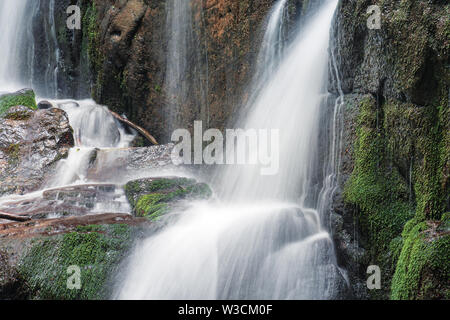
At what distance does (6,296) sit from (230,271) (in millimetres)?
2252

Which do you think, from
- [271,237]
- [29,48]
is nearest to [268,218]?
[271,237]

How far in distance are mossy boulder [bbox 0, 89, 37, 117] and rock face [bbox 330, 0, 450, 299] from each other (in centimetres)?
804

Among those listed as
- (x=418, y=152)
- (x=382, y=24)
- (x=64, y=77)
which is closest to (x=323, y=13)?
(x=382, y=24)

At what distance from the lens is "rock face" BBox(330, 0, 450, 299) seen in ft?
13.6

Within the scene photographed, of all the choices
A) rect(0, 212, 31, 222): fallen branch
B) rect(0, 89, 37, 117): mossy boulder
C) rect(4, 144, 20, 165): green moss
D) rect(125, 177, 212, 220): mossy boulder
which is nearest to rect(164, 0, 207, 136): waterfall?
rect(125, 177, 212, 220): mossy boulder

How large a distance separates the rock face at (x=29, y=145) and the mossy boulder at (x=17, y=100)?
821mm

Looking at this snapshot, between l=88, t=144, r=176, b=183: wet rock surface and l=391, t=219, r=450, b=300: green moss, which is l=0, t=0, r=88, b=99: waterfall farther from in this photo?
l=391, t=219, r=450, b=300: green moss

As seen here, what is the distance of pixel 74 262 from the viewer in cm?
464

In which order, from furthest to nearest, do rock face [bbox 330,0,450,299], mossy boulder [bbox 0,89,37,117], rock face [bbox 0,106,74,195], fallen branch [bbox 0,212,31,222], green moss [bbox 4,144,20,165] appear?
mossy boulder [bbox 0,89,37,117], green moss [bbox 4,144,20,165], rock face [bbox 0,106,74,195], fallen branch [bbox 0,212,31,222], rock face [bbox 330,0,450,299]

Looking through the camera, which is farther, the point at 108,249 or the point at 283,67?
the point at 283,67

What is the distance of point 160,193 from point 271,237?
249cm

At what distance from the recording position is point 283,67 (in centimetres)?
730

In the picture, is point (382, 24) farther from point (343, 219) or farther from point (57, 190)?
point (57, 190)

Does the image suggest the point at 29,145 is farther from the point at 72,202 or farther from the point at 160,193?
the point at 160,193
